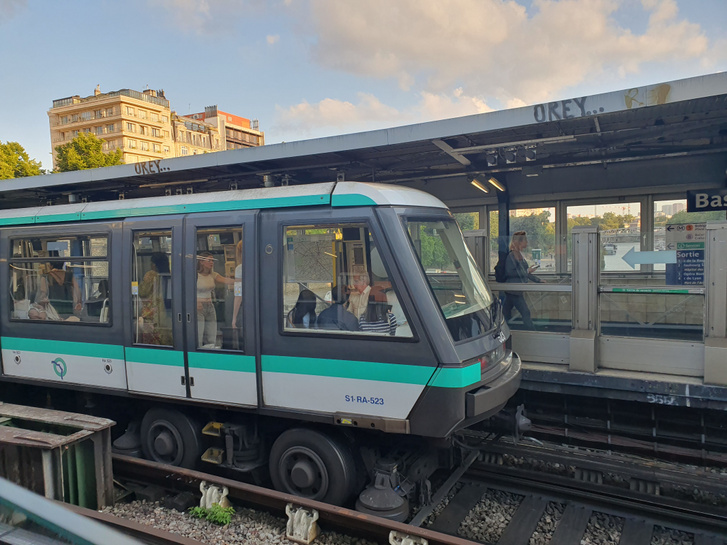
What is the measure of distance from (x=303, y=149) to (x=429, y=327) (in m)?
3.45

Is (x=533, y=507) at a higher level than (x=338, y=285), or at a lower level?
lower

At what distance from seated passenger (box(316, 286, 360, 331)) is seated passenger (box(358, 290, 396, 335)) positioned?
0.44 feet

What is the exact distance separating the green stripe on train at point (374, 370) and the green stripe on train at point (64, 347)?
1.99 metres

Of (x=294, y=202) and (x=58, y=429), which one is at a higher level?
(x=294, y=202)

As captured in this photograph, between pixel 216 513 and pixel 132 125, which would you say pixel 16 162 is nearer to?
pixel 216 513

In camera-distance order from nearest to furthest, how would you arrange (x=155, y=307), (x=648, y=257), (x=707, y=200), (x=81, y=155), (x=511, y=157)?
1. (x=155, y=307)
2. (x=648, y=257)
3. (x=511, y=157)
4. (x=707, y=200)
5. (x=81, y=155)

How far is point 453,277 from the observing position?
197 inches

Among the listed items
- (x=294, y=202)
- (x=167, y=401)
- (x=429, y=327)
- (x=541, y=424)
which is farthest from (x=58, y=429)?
(x=541, y=424)

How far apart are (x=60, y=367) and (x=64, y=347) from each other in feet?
0.82

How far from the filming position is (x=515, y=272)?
6980mm

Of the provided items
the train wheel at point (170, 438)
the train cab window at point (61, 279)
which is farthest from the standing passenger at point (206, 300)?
the train cab window at point (61, 279)

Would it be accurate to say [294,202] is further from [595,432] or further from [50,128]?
[50,128]

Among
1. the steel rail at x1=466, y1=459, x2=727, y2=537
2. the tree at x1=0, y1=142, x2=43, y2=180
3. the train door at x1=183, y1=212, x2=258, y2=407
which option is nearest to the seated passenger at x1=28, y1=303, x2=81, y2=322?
the train door at x1=183, y1=212, x2=258, y2=407

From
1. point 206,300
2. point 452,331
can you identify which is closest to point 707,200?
point 452,331
